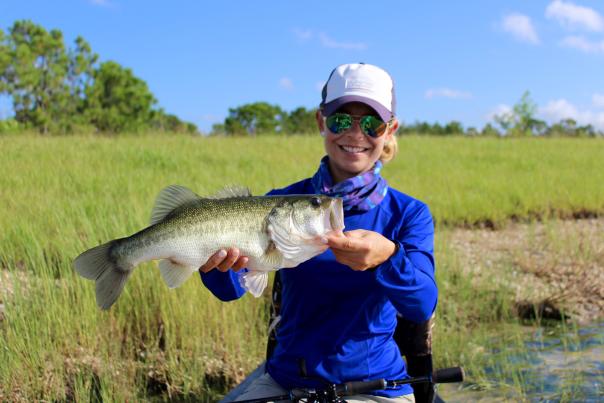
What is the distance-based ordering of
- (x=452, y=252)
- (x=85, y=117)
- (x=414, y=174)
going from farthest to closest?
(x=85, y=117) < (x=414, y=174) < (x=452, y=252)

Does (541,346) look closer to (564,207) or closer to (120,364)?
(120,364)

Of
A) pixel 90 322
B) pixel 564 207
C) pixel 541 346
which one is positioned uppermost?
pixel 564 207

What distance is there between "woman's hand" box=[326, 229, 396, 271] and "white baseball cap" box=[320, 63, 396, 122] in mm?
696

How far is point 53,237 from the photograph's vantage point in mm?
5262

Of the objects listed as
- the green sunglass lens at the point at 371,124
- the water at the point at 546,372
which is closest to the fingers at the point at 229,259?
the green sunglass lens at the point at 371,124

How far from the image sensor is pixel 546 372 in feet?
15.1

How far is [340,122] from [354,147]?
126mm

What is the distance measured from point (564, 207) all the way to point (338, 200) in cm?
864

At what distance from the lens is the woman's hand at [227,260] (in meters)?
2.29

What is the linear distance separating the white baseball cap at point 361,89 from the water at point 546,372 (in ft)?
8.26

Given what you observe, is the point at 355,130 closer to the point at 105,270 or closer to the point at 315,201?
the point at 315,201

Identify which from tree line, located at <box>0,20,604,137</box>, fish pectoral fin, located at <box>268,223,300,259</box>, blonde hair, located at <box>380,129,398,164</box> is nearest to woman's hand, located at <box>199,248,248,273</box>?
fish pectoral fin, located at <box>268,223,300,259</box>

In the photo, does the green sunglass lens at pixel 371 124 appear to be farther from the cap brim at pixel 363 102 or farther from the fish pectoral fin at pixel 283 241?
the fish pectoral fin at pixel 283 241

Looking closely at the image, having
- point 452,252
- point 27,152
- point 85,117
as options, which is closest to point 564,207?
point 452,252
